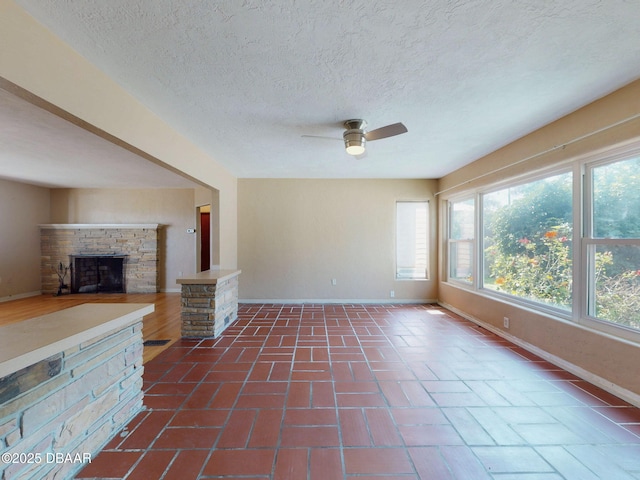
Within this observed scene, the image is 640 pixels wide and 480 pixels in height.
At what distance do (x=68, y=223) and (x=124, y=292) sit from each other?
210 centimetres

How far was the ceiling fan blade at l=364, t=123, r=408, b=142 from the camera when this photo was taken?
2.22 m

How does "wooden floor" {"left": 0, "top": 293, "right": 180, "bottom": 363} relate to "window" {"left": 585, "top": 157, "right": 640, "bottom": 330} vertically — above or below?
below

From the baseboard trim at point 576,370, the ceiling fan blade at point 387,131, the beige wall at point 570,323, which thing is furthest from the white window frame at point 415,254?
the ceiling fan blade at point 387,131

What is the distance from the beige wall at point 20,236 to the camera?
5242 millimetres

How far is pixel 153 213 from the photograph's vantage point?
6.11 m

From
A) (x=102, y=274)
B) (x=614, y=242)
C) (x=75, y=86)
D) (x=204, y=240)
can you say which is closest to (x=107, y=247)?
(x=102, y=274)

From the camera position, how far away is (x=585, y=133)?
228cm

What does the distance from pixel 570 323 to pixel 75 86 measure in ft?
14.2

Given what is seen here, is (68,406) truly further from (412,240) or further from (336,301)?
(412,240)

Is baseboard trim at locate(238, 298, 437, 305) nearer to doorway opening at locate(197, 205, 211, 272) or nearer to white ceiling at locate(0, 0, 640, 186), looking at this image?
doorway opening at locate(197, 205, 211, 272)

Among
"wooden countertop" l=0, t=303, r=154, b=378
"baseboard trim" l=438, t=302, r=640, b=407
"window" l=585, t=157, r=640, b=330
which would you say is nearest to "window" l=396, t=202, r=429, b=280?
"baseboard trim" l=438, t=302, r=640, b=407

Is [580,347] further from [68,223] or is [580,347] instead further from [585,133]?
[68,223]

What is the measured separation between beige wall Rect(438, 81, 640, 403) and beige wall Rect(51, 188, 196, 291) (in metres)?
6.02

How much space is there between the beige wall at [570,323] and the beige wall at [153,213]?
6.02 meters
